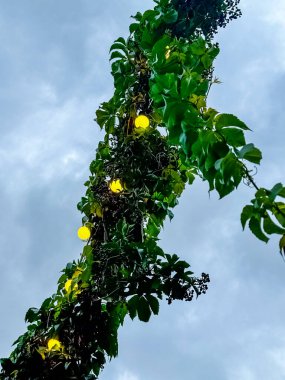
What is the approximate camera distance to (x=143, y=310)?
2760mm

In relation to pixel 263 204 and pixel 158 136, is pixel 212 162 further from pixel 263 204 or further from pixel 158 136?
pixel 158 136

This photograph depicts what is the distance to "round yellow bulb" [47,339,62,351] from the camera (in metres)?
2.72

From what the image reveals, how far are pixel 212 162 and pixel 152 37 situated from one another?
2001mm

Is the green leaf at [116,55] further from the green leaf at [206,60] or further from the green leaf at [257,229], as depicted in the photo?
the green leaf at [257,229]

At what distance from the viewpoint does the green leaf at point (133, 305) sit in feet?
9.11

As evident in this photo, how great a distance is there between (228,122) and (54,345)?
171 cm

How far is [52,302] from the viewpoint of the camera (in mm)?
2982

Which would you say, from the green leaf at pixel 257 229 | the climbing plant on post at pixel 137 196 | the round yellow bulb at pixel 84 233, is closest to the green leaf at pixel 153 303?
the climbing plant on post at pixel 137 196

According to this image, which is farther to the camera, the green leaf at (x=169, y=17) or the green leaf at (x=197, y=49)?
the green leaf at (x=169, y=17)

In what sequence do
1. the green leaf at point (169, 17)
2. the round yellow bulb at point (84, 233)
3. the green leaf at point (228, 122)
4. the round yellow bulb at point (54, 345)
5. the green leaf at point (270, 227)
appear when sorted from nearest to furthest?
1. the green leaf at point (270, 227)
2. the green leaf at point (228, 122)
3. the round yellow bulb at point (54, 345)
4. the round yellow bulb at point (84, 233)
5. the green leaf at point (169, 17)

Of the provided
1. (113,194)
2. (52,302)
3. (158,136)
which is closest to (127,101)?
(158,136)

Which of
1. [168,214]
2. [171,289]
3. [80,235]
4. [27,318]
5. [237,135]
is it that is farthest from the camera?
[168,214]

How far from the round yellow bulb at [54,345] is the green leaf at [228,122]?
1652 mm

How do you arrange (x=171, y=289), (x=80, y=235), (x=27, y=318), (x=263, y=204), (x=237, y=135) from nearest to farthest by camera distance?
(x=263, y=204) → (x=237, y=135) → (x=171, y=289) → (x=27, y=318) → (x=80, y=235)
